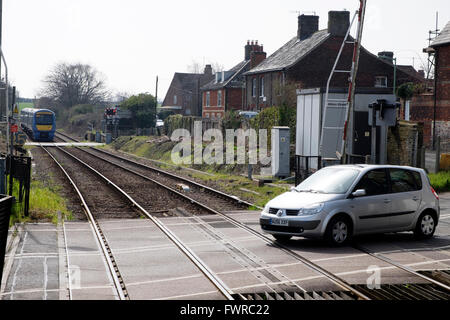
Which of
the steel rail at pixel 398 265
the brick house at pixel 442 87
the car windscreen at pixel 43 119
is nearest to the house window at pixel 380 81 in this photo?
the brick house at pixel 442 87

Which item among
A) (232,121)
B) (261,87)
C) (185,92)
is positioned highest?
(185,92)

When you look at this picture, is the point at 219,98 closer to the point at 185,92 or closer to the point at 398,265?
the point at 185,92

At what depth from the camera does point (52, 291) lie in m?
8.44

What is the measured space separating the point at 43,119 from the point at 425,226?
59826mm

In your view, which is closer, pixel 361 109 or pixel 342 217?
pixel 342 217

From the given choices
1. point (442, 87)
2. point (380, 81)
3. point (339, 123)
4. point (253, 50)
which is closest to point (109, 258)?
point (339, 123)

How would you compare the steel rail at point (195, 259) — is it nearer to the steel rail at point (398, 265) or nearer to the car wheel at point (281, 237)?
the car wheel at point (281, 237)

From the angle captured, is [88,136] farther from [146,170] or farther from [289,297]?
[289,297]

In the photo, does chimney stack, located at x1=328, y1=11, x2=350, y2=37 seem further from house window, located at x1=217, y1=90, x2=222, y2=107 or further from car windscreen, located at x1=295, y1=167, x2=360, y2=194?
car windscreen, located at x1=295, y1=167, x2=360, y2=194

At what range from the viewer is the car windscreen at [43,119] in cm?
6750

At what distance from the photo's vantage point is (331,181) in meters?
12.7
